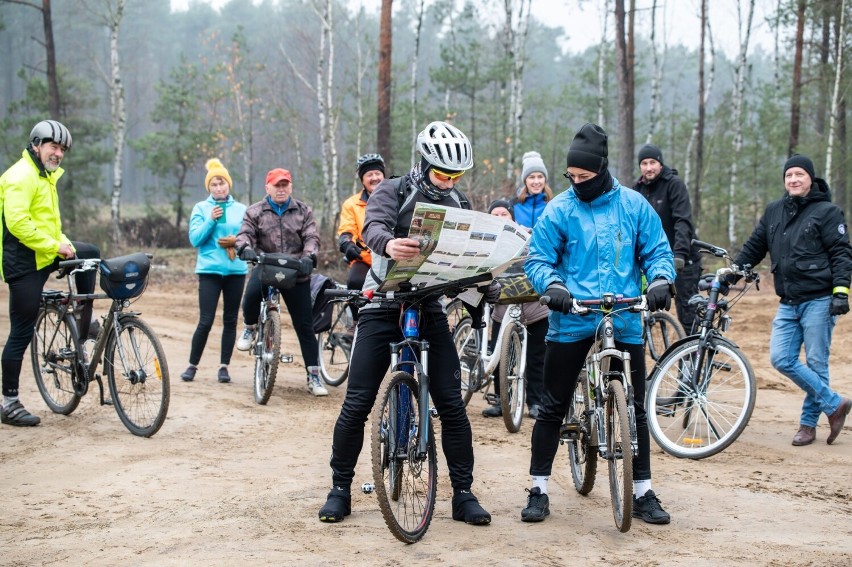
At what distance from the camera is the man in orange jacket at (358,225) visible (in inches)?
340

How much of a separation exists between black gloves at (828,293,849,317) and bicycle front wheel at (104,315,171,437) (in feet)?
16.4

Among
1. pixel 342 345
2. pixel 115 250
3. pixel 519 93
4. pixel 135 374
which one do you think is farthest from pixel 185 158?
pixel 135 374

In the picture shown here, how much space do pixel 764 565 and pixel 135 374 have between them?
15.7 ft

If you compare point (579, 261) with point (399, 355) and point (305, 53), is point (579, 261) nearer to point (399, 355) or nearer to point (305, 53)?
point (399, 355)

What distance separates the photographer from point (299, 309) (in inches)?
368

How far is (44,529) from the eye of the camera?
5.09 m

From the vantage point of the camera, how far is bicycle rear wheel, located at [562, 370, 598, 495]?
5.40 m

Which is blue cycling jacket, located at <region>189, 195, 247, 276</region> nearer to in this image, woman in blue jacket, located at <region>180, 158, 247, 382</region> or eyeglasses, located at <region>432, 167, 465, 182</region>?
woman in blue jacket, located at <region>180, 158, 247, 382</region>

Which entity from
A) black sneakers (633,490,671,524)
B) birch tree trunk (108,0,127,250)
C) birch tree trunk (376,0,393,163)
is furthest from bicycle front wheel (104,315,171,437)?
birch tree trunk (108,0,127,250)

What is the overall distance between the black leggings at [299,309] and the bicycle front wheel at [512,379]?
7.62ft

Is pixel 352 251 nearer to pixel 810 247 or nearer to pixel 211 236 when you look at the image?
pixel 211 236

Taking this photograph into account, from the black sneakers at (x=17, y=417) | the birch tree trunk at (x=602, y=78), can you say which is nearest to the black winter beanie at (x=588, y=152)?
the black sneakers at (x=17, y=417)

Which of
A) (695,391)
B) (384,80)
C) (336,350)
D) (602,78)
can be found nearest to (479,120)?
(602,78)

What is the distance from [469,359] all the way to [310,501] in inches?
129
